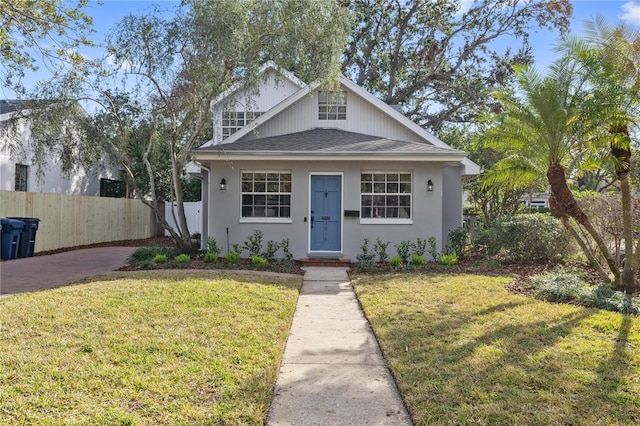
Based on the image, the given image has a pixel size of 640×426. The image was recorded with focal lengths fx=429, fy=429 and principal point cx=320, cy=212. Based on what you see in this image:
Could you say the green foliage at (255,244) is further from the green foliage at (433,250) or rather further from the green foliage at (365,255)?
the green foliage at (433,250)

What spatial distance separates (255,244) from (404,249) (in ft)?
13.2

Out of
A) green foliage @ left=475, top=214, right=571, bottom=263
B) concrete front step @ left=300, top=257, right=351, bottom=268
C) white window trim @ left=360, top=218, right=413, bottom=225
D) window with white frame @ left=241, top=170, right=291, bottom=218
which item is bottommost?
concrete front step @ left=300, top=257, right=351, bottom=268

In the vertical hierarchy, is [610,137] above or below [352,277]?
above

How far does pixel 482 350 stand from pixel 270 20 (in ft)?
28.1

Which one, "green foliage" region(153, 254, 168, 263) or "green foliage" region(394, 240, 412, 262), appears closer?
"green foliage" region(153, 254, 168, 263)

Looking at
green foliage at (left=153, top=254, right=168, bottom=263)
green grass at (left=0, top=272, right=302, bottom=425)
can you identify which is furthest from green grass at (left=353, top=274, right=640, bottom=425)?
green foliage at (left=153, top=254, right=168, bottom=263)

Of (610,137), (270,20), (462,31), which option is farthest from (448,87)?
(610,137)

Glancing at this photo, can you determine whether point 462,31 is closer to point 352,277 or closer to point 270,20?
point 270,20

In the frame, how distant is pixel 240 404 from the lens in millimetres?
3455

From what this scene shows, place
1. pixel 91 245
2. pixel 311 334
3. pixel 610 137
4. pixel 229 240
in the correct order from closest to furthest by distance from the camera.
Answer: pixel 311 334 → pixel 610 137 → pixel 229 240 → pixel 91 245

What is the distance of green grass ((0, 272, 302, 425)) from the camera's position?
335 centimetres

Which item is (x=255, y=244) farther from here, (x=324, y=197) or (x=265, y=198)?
(x=324, y=197)

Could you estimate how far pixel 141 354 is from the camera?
445 centimetres

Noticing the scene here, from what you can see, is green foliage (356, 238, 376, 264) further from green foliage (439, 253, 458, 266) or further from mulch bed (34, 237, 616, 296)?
green foliage (439, 253, 458, 266)
